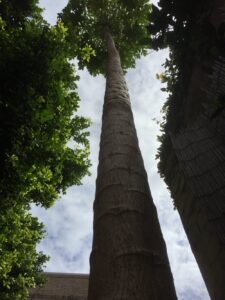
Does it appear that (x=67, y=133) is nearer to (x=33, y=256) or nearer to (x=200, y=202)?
(x=200, y=202)

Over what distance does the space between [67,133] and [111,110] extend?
13.4 feet

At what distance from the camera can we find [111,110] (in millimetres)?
3682

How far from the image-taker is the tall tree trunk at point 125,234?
162cm

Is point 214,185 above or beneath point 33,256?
beneath

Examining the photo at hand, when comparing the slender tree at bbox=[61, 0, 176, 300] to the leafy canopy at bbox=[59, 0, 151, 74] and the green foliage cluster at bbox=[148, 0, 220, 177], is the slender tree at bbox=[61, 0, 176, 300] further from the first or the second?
the leafy canopy at bbox=[59, 0, 151, 74]

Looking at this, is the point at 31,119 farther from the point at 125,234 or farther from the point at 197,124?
the point at 125,234

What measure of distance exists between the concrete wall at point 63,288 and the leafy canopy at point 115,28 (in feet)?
51.5

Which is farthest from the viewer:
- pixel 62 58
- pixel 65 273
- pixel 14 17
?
pixel 65 273

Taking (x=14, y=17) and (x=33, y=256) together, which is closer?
(x=33, y=256)

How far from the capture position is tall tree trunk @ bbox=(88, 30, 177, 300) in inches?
63.9

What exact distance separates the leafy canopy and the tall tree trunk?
871 cm

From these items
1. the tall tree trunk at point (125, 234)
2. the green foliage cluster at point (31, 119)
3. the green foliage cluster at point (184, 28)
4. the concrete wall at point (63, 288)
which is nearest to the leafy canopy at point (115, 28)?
the green foliage cluster at point (31, 119)

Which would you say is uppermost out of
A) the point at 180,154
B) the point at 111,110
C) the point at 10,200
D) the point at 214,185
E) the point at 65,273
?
the point at 65,273

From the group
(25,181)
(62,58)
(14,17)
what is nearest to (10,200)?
(25,181)
